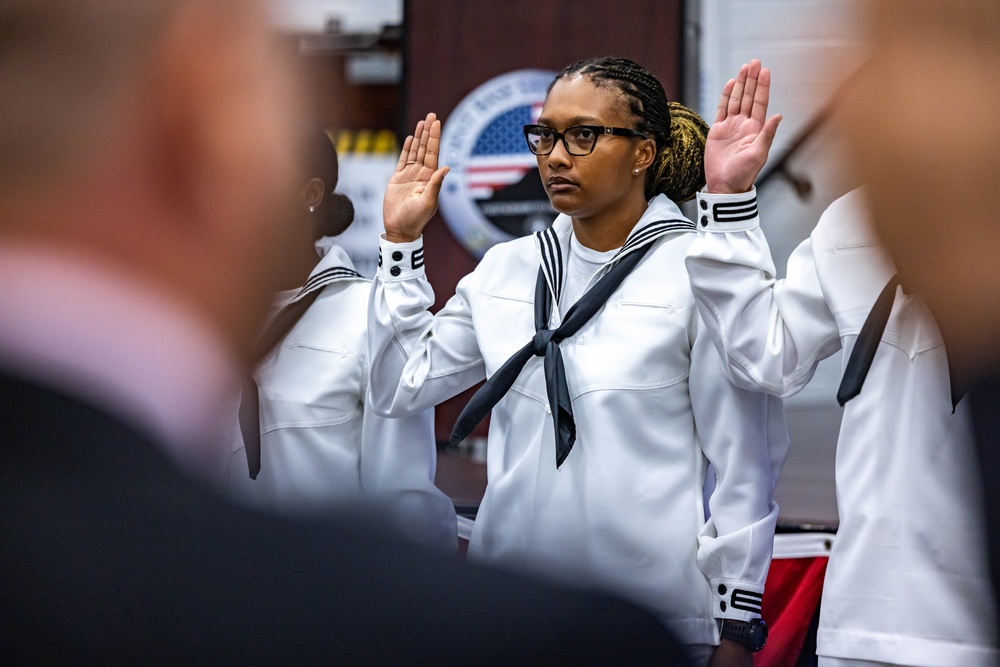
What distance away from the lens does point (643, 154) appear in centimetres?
226

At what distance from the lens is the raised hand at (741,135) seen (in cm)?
192

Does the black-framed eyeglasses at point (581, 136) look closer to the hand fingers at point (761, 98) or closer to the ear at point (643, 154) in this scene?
the ear at point (643, 154)

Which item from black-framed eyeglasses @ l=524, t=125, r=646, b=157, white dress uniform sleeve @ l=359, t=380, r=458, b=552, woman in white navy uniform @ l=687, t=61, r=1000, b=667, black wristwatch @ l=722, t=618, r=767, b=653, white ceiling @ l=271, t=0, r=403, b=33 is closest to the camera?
woman in white navy uniform @ l=687, t=61, r=1000, b=667

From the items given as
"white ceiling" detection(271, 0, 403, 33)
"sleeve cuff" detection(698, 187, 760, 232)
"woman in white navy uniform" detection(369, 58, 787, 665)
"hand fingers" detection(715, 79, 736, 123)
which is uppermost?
"white ceiling" detection(271, 0, 403, 33)

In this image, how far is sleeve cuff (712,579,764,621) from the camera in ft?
6.65

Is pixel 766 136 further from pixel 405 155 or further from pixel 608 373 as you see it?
pixel 405 155

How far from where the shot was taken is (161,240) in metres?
0.60

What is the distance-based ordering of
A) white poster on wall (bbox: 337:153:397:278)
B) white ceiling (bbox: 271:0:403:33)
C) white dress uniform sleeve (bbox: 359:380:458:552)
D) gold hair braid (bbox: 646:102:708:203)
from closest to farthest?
gold hair braid (bbox: 646:102:708:203)
white dress uniform sleeve (bbox: 359:380:458:552)
white poster on wall (bbox: 337:153:397:278)
white ceiling (bbox: 271:0:403:33)

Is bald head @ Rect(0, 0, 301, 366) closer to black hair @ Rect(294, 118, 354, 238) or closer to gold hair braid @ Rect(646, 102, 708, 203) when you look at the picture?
gold hair braid @ Rect(646, 102, 708, 203)

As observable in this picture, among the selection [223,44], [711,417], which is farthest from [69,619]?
[711,417]

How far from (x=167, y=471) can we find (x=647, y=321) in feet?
5.37

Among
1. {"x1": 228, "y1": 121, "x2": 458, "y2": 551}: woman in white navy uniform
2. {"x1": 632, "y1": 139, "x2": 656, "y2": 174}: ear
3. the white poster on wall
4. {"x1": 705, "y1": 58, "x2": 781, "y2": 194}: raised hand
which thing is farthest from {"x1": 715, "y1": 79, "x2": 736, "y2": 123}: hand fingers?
the white poster on wall

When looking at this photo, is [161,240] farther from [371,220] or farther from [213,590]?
[371,220]

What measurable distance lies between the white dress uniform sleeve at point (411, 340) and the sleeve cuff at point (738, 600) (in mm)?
715
